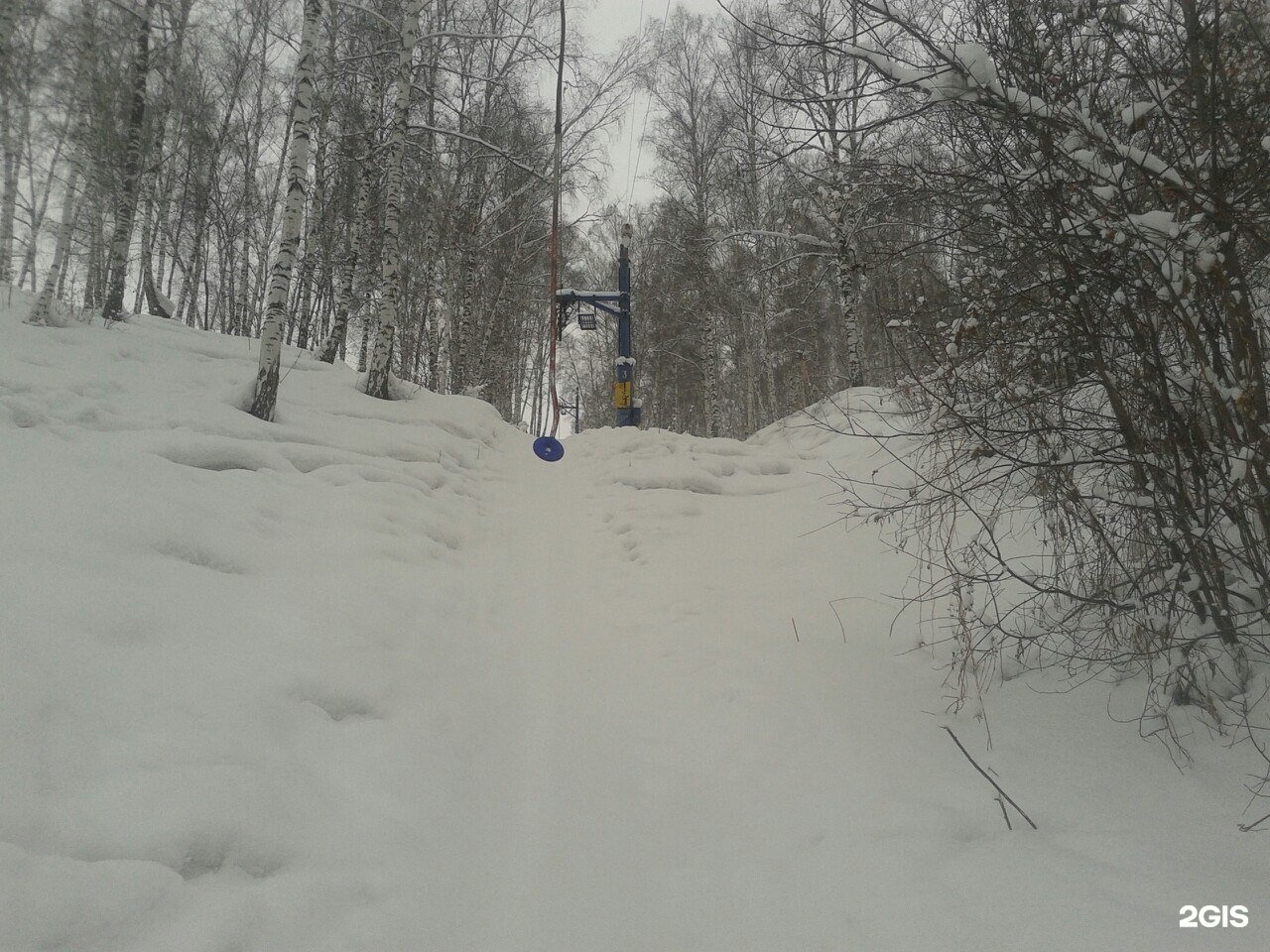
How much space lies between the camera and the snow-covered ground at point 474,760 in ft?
4.99

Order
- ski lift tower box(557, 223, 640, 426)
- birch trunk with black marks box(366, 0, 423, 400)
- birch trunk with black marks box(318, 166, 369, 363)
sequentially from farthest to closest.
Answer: ski lift tower box(557, 223, 640, 426) → birch trunk with black marks box(318, 166, 369, 363) → birch trunk with black marks box(366, 0, 423, 400)

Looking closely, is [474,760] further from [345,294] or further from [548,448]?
[345,294]

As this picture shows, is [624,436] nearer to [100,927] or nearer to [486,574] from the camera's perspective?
[486,574]

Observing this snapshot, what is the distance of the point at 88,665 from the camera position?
189cm

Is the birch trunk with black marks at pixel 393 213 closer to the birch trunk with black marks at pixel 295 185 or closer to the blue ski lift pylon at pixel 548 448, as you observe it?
the birch trunk with black marks at pixel 295 185

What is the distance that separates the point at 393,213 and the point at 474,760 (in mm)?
7867

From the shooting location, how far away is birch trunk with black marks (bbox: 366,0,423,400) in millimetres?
7762

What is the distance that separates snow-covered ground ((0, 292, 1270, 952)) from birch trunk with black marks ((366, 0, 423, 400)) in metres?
3.91

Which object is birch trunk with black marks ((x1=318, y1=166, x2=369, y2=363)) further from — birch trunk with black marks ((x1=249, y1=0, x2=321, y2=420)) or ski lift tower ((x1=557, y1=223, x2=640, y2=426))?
birch trunk with black marks ((x1=249, y1=0, x2=321, y2=420))

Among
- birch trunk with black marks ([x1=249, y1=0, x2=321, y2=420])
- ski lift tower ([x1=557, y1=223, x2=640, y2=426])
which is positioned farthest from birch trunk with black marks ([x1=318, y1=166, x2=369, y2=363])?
birch trunk with black marks ([x1=249, y1=0, x2=321, y2=420])

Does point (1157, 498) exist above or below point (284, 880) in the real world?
above

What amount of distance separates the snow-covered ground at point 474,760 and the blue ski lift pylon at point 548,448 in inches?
170

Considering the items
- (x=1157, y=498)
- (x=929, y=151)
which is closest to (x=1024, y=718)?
(x=1157, y=498)

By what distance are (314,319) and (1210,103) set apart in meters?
20.4
